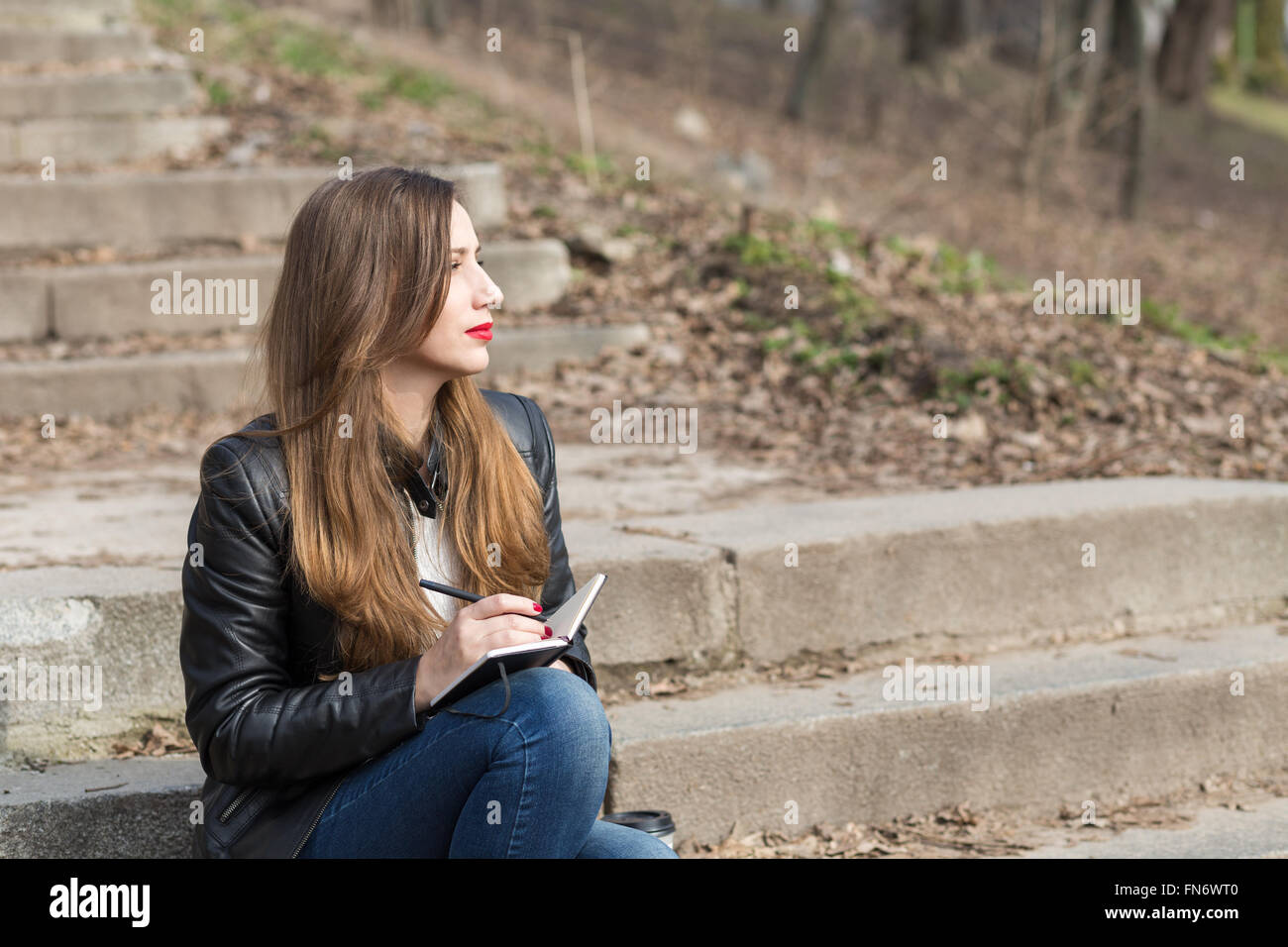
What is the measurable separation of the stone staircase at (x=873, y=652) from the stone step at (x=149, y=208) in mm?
3632

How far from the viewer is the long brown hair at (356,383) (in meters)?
2.29

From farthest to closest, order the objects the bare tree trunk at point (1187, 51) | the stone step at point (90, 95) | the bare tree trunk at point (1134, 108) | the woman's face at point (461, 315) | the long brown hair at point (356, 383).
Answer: the bare tree trunk at point (1187, 51) < the bare tree trunk at point (1134, 108) < the stone step at point (90, 95) < the woman's face at point (461, 315) < the long brown hair at point (356, 383)

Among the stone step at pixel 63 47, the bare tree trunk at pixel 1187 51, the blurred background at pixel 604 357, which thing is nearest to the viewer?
the blurred background at pixel 604 357

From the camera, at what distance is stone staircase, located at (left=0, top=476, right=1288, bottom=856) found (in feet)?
10.1

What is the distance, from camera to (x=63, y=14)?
918 cm

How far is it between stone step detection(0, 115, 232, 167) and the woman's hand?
6.09 metres

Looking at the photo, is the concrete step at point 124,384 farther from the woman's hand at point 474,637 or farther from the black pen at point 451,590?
the woman's hand at point 474,637

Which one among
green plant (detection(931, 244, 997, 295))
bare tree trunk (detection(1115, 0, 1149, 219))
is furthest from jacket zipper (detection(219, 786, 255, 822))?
bare tree trunk (detection(1115, 0, 1149, 219))

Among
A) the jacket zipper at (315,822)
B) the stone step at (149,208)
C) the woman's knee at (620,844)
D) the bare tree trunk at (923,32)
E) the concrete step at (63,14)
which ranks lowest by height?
the woman's knee at (620,844)

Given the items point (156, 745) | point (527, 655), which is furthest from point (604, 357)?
point (527, 655)

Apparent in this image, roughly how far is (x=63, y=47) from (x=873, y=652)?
284 inches

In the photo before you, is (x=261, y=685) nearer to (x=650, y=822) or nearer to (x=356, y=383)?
(x=356, y=383)

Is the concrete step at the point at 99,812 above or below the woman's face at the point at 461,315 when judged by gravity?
below

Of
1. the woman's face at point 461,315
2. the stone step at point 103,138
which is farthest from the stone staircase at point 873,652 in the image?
the stone step at point 103,138
